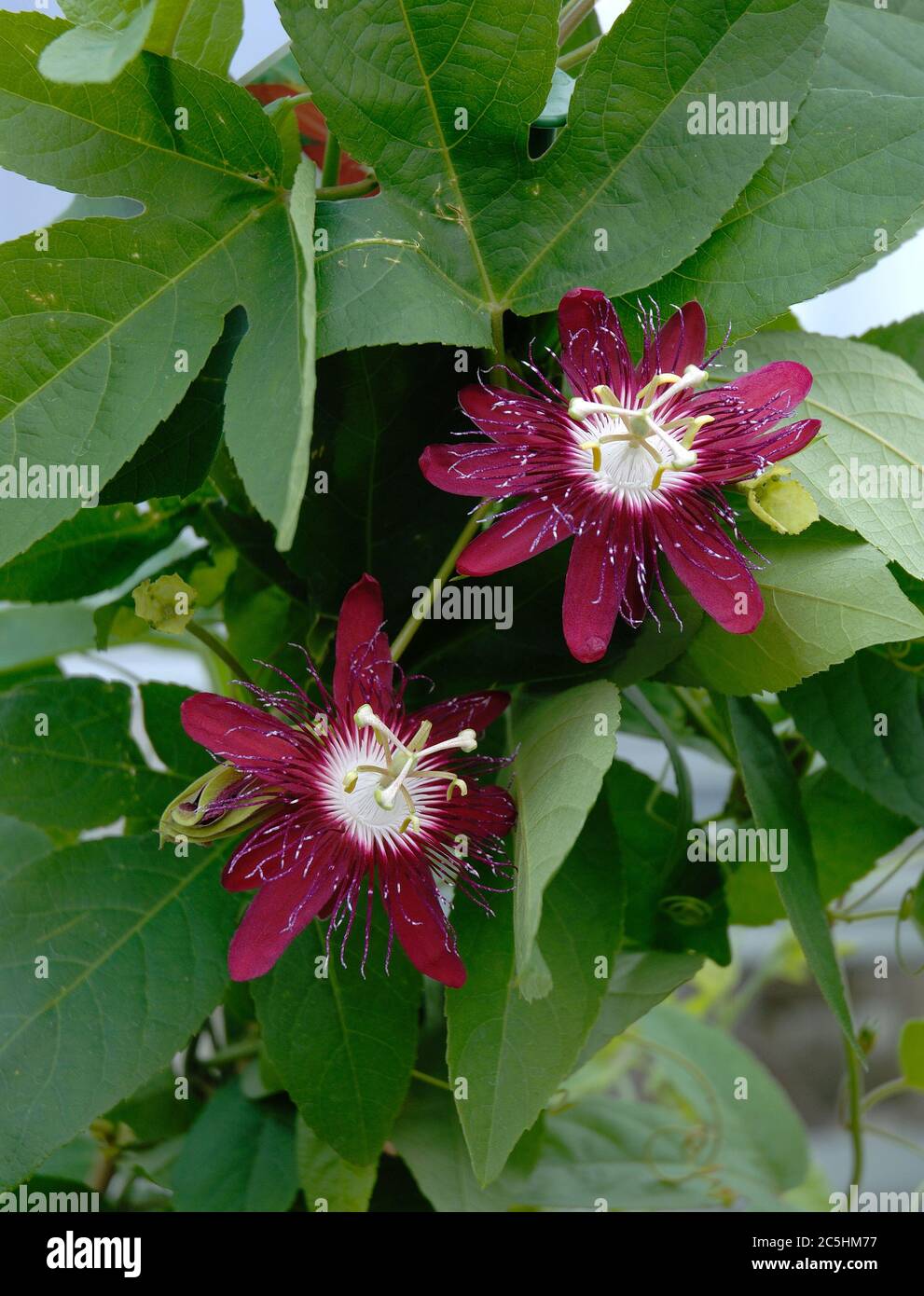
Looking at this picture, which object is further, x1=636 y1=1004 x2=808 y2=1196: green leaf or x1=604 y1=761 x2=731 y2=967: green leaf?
x1=636 y1=1004 x2=808 y2=1196: green leaf

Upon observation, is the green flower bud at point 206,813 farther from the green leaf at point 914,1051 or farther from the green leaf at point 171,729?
the green leaf at point 914,1051

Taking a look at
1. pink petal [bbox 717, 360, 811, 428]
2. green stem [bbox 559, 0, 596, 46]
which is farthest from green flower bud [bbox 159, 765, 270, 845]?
green stem [bbox 559, 0, 596, 46]

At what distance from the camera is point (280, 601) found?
59 centimetres

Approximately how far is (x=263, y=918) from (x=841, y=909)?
41 centimetres

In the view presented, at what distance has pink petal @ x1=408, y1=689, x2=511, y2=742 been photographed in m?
0.47

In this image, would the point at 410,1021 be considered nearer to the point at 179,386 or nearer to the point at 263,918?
the point at 263,918

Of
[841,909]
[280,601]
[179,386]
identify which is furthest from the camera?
[841,909]

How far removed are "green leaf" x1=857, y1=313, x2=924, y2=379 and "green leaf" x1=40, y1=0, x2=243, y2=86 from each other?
12.2 inches

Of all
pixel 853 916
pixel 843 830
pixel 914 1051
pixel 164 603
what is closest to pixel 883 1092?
pixel 914 1051

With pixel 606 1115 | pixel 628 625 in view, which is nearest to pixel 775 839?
pixel 628 625

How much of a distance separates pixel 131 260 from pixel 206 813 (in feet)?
0.65

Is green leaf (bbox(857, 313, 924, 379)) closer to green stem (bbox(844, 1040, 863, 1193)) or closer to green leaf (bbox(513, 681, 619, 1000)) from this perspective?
green leaf (bbox(513, 681, 619, 1000))

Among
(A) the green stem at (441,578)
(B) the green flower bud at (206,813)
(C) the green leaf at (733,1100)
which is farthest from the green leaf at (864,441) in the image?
(C) the green leaf at (733,1100)

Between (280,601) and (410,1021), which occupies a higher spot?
(280,601)
